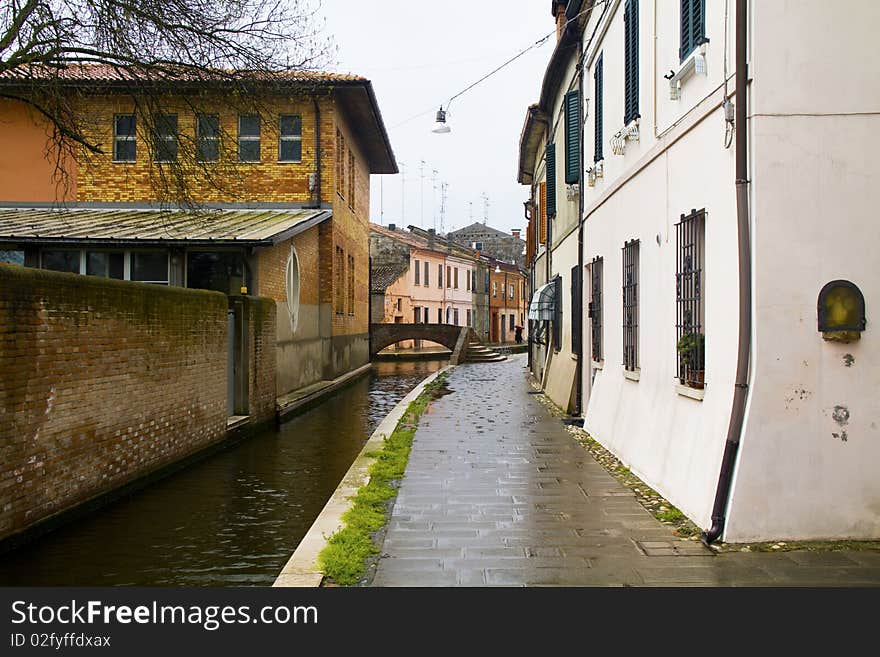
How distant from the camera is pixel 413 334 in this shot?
37.6 meters

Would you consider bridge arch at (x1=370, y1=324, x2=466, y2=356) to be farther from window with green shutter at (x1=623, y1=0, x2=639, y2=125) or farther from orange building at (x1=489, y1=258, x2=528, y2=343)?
window with green shutter at (x1=623, y1=0, x2=639, y2=125)

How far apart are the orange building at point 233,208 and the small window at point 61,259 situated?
0.03 metres

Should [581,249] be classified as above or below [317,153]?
below

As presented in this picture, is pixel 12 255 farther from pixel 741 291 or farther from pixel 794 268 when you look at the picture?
pixel 794 268

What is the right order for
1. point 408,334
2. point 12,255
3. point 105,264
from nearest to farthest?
point 105,264
point 12,255
point 408,334

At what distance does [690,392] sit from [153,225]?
13.2m

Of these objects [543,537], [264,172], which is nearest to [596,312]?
[543,537]

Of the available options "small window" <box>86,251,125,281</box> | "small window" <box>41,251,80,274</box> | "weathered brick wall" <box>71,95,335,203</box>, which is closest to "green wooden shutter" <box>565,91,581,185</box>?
A: "weathered brick wall" <box>71,95,335,203</box>

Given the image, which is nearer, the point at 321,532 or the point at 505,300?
the point at 321,532

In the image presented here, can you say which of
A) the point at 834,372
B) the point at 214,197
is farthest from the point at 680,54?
the point at 214,197

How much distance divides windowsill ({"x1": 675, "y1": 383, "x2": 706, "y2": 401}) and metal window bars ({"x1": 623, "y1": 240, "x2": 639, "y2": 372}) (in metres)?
1.91

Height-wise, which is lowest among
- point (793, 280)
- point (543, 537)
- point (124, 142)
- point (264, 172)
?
point (543, 537)

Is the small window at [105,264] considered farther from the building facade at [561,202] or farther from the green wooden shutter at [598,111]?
the green wooden shutter at [598,111]

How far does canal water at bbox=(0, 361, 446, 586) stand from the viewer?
601 cm
